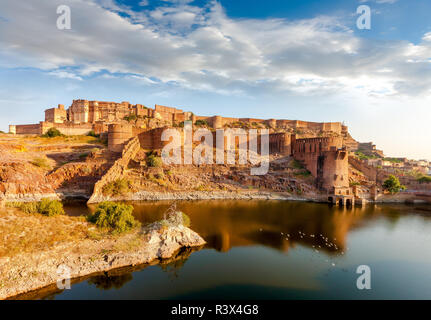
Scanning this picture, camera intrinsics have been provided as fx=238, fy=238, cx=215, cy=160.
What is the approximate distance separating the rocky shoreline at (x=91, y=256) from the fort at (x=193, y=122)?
23674mm

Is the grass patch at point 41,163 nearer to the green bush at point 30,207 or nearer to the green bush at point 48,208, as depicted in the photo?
the green bush at point 30,207

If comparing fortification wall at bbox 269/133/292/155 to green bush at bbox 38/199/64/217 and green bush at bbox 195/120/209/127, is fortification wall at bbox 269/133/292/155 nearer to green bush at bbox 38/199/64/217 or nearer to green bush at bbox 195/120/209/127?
green bush at bbox 195/120/209/127

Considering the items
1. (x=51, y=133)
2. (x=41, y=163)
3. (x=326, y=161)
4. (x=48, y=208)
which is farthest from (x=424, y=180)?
(x=51, y=133)

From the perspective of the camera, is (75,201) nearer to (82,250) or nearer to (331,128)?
(82,250)

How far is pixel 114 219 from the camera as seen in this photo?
1412 cm

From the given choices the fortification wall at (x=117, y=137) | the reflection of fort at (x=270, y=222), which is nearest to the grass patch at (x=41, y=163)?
the fortification wall at (x=117, y=137)

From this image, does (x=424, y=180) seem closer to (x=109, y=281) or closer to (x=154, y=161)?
(x=154, y=161)

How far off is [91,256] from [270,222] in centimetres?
Result: 1408

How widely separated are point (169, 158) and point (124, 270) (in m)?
25.1

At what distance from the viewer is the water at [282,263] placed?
392 inches

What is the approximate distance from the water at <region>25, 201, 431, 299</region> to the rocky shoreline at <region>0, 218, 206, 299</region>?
51 cm

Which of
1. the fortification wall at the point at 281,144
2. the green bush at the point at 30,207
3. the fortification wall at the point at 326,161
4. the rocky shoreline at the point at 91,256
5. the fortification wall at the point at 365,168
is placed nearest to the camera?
the rocky shoreline at the point at 91,256

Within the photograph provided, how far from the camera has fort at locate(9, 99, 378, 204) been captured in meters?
32.4

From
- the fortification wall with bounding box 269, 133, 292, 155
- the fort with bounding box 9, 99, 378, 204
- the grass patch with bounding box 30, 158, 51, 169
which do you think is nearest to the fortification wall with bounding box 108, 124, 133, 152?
the fort with bounding box 9, 99, 378, 204
